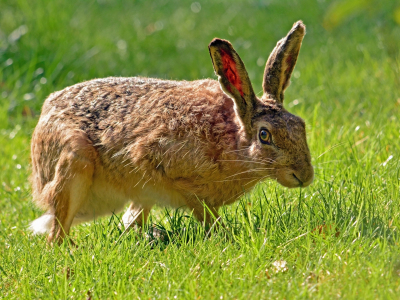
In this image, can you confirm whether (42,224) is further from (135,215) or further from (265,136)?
(265,136)

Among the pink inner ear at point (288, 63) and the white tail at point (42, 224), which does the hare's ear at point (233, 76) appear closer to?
the pink inner ear at point (288, 63)

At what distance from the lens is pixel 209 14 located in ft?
36.4

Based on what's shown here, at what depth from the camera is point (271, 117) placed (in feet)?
13.6

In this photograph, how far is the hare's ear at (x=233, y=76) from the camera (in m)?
4.09

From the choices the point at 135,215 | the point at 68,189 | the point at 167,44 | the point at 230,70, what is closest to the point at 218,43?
the point at 230,70

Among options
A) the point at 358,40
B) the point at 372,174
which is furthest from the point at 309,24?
the point at 372,174

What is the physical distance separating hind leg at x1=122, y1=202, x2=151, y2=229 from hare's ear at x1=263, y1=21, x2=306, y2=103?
1384mm

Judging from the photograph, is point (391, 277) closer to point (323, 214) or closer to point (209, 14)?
point (323, 214)

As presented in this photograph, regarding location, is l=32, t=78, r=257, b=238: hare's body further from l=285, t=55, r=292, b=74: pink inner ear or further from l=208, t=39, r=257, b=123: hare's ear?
l=285, t=55, r=292, b=74: pink inner ear

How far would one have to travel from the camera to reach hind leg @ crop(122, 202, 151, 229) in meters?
4.87

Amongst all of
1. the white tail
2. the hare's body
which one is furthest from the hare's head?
the white tail

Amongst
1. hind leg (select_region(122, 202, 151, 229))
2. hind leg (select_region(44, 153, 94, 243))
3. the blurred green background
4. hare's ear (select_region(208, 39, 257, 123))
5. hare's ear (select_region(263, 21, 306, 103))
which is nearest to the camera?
hare's ear (select_region(208, 39, 257, 123))

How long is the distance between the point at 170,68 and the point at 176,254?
5457mm

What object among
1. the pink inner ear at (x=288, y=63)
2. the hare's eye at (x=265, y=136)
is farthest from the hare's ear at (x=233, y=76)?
the pink inner ear at (x=288, y=63)
